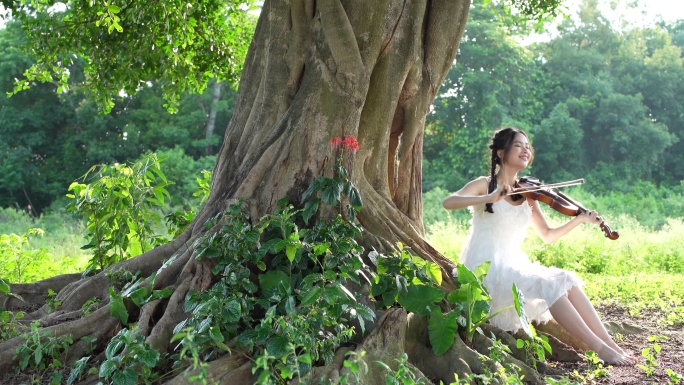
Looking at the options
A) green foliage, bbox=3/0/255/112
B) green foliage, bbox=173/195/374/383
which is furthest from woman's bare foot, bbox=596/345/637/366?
green foliage, bbox=3/0/255/112

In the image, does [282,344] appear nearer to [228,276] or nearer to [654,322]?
[228,276]

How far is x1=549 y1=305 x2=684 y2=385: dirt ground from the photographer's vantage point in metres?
4.63

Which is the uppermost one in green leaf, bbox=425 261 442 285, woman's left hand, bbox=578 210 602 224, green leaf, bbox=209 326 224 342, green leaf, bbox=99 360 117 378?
woman's left hand, bbox=578 210 602 224

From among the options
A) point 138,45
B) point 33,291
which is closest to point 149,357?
point 33,291

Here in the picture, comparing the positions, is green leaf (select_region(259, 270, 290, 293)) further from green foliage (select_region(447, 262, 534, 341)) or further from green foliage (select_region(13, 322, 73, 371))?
green foliage (select_region(13, 322, 73, 371))

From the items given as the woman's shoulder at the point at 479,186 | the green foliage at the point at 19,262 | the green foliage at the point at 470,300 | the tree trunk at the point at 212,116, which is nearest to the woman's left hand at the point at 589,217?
the woman's shoulder at the point at 479,186

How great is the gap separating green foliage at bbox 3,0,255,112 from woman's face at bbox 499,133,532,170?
325 centimetres

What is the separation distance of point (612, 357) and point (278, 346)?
8.08 feet

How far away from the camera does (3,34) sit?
28.8 meters

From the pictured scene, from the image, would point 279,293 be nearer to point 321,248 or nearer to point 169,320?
point 321,248

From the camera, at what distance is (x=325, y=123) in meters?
5.00

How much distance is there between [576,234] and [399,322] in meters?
9.67

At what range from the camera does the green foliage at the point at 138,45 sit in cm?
746

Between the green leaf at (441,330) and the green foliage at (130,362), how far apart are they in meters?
1.44
